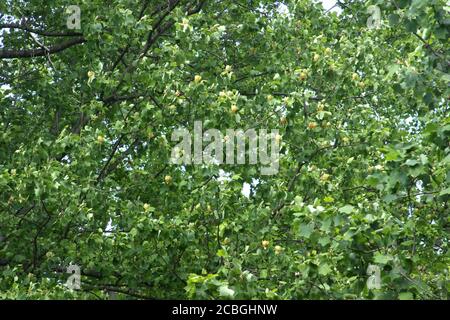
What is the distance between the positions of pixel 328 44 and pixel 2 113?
592cm

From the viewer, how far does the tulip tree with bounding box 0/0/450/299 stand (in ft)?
25.4

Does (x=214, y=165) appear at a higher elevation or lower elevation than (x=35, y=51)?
lower

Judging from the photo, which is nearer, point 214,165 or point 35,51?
point 214,165

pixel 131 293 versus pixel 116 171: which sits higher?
pixel 116 171

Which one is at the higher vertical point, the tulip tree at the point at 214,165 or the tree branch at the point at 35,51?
the tree branch at the point at 35,51

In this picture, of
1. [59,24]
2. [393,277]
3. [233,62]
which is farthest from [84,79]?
[393,277]

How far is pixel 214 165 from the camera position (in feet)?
32.6

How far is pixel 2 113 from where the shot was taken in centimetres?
1334

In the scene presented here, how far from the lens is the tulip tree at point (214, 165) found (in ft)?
25.4

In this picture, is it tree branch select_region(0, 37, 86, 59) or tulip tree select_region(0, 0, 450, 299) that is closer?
tulip tree select_region(0, 0, 450, 299)

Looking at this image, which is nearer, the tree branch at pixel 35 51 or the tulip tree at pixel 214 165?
the tulip tree at pixel 214 165

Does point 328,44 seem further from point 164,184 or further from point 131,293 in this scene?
point 131,293
